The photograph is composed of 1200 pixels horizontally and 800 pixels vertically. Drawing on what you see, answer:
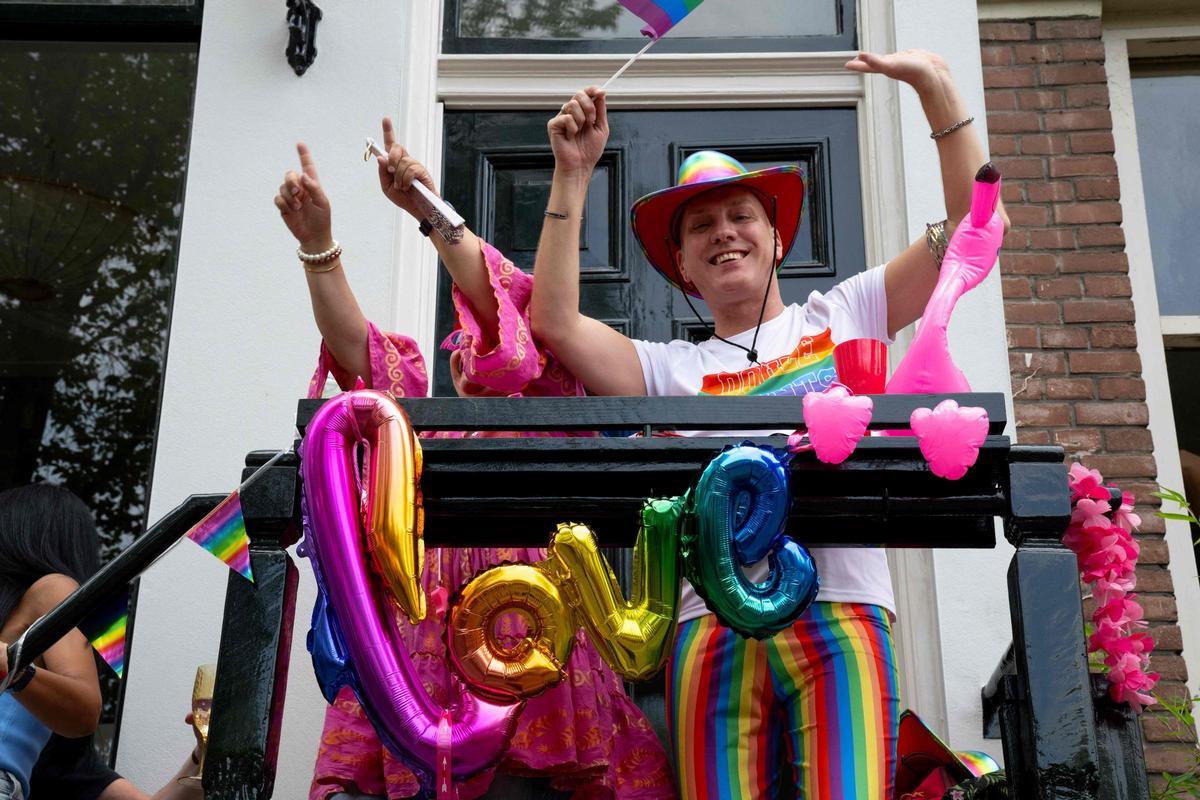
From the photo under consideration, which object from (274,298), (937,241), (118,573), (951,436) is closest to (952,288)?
(937,241)

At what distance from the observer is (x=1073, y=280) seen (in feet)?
13.9

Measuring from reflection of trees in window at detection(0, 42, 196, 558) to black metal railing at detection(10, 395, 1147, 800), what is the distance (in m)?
3.72

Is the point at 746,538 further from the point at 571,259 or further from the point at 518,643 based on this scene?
the point at 571,259

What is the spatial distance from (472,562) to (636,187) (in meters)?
1.91

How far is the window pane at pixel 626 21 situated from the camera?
470cm

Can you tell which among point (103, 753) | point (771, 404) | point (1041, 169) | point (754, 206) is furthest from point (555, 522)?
point (103, 753)

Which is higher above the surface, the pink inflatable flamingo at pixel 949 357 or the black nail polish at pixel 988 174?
the black nail polish at pixel 988 174

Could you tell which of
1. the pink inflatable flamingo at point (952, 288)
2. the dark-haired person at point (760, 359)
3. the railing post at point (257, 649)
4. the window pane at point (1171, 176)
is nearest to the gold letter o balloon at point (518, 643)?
the railing post at point (257, 649)

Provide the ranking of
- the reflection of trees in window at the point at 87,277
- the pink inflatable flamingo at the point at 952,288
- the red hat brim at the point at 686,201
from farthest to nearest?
the reflection of trees in window at the point at 87,277
the red hat brim at the point at 686,201
the pink inflatable flamingo at the point at 952,288

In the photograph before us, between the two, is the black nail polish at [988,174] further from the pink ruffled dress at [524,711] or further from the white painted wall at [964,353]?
the white painted wall at [964,353]

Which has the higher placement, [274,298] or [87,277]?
[87,277]

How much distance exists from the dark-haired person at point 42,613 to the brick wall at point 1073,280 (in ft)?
9.00

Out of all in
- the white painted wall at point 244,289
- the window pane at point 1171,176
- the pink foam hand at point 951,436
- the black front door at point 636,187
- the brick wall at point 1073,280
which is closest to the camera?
the pink foam hand at point 951,436

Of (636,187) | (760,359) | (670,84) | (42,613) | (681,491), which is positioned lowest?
(42,613)
